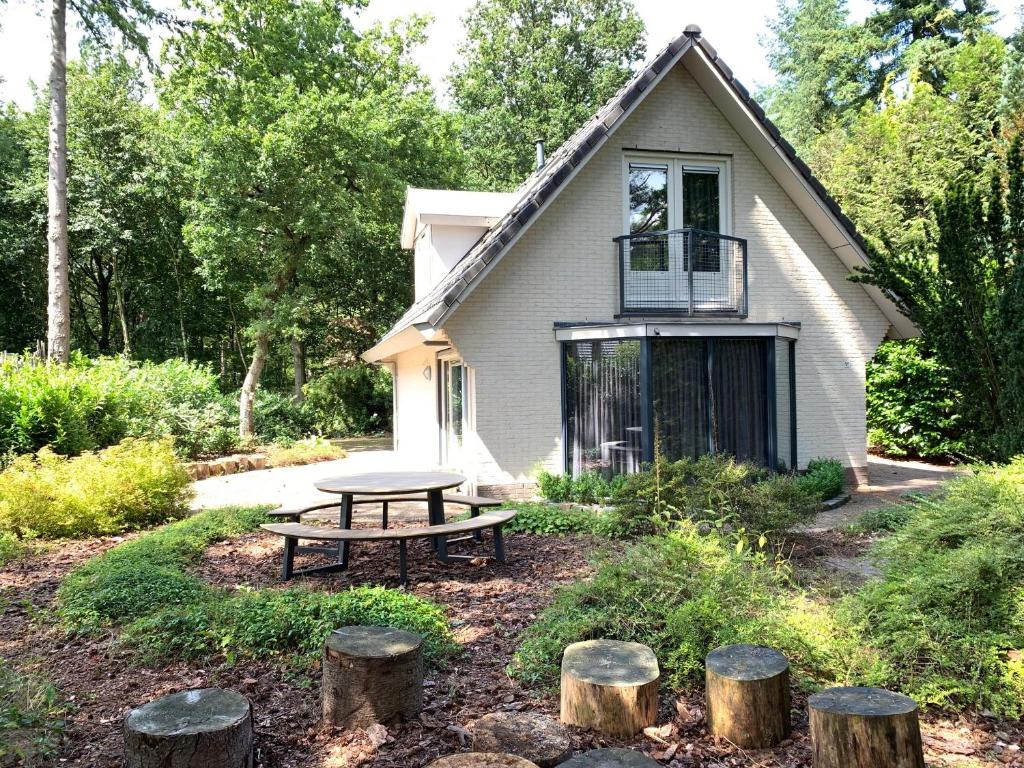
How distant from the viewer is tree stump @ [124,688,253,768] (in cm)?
309

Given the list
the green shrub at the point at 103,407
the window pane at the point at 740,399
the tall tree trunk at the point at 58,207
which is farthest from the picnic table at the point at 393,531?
the tall tree trunk at the point at 58,207

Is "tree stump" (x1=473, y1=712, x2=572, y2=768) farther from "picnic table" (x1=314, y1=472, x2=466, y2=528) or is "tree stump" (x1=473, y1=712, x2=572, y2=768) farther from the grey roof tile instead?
the grey roof tile

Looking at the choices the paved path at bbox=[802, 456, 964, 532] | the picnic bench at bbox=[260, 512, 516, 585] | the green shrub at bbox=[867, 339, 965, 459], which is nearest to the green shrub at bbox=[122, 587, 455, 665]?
the picnic bench at bbox=[260, 512, 516, 585]

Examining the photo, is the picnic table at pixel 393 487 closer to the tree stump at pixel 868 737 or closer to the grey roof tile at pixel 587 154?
the grey roof tile at pixel 587 154

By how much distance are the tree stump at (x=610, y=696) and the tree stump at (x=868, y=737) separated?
2.68 feet

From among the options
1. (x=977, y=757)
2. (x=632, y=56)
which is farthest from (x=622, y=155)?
(x=632, y=56)

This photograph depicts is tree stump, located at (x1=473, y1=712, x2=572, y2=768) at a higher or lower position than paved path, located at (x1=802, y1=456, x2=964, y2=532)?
higher

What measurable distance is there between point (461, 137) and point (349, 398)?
49.8ft

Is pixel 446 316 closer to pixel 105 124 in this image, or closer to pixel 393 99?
pixel 393 99

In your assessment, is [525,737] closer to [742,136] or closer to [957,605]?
[957,605]

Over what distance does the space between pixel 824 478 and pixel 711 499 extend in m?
4.81

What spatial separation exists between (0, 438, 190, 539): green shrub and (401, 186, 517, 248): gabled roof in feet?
21.5

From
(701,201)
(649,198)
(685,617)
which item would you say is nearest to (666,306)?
(649,198)

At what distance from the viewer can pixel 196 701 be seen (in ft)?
11.2
